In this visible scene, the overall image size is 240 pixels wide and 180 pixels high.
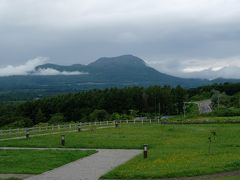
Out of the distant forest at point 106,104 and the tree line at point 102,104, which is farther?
the tree line at point 102,104

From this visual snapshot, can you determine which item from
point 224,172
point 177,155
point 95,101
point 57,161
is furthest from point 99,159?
point 95,101

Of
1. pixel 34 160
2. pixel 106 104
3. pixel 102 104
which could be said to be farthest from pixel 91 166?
pixel 106 104

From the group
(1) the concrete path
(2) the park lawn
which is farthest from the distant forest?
(1) the concrete path

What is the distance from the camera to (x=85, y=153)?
1123 inches

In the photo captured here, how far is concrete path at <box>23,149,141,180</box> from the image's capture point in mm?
19766

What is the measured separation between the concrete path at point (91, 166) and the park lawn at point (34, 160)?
0.59 meters

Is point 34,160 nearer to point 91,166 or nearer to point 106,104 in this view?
point 91,166

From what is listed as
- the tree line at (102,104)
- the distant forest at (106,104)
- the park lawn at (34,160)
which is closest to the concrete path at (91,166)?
the park lawn at (34,160)

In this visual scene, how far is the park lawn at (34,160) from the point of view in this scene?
71.6 feet

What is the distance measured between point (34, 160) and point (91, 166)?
11.5ft

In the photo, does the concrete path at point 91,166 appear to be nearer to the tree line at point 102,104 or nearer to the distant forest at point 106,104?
the distant forest at point 106,104

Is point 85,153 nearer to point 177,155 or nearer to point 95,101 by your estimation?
point 177,155

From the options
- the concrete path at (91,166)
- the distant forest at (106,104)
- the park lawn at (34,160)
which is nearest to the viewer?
the concrete path at (91,166)

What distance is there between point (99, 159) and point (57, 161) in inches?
95.8
